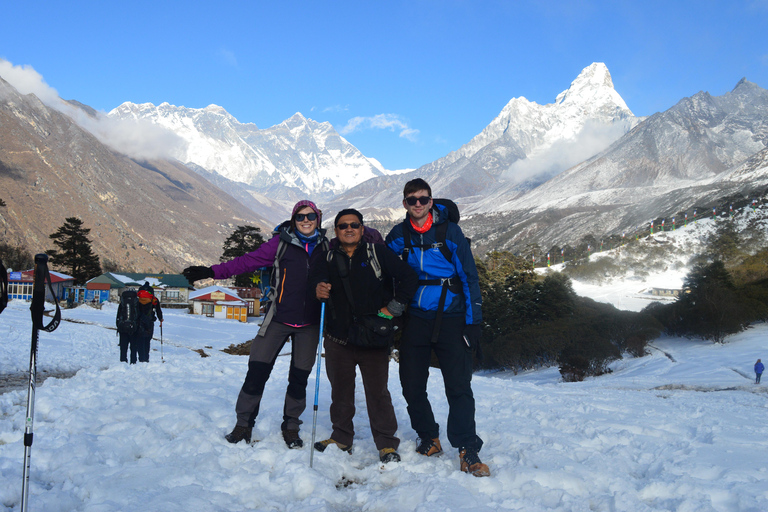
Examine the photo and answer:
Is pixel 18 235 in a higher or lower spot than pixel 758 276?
higher

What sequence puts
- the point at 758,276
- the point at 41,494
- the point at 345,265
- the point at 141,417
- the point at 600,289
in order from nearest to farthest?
the point at 41,494
the point at 345,265
the point at 141,417
the point at 758,276
the point at 600,289

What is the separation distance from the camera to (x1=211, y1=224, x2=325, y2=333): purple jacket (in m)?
5.07

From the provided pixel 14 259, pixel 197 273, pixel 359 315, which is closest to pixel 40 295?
pixel 197 273

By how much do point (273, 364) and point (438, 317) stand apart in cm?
168

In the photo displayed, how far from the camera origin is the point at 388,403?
4910 millimetres

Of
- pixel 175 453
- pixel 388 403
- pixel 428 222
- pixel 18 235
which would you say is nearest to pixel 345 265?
pixel 428 222

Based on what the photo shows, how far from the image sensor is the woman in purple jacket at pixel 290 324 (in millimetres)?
5039

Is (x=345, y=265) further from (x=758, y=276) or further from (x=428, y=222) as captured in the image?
(x=758, y=276)

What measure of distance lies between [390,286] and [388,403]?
1.12m

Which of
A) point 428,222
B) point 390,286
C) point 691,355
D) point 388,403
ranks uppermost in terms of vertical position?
point 428,222

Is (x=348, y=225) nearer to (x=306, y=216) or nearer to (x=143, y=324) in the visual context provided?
(x=306, y=216)

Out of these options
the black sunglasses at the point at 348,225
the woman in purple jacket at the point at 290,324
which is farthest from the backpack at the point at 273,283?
the black sunglasses at the point at 348,225

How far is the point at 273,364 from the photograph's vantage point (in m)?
5.00

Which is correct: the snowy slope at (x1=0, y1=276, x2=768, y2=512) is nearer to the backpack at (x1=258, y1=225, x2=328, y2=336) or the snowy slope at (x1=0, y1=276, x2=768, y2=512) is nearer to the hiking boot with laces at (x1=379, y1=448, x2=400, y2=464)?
the hiking boot with laces at (x1=379, y1=448, x2=400, y2=464)
